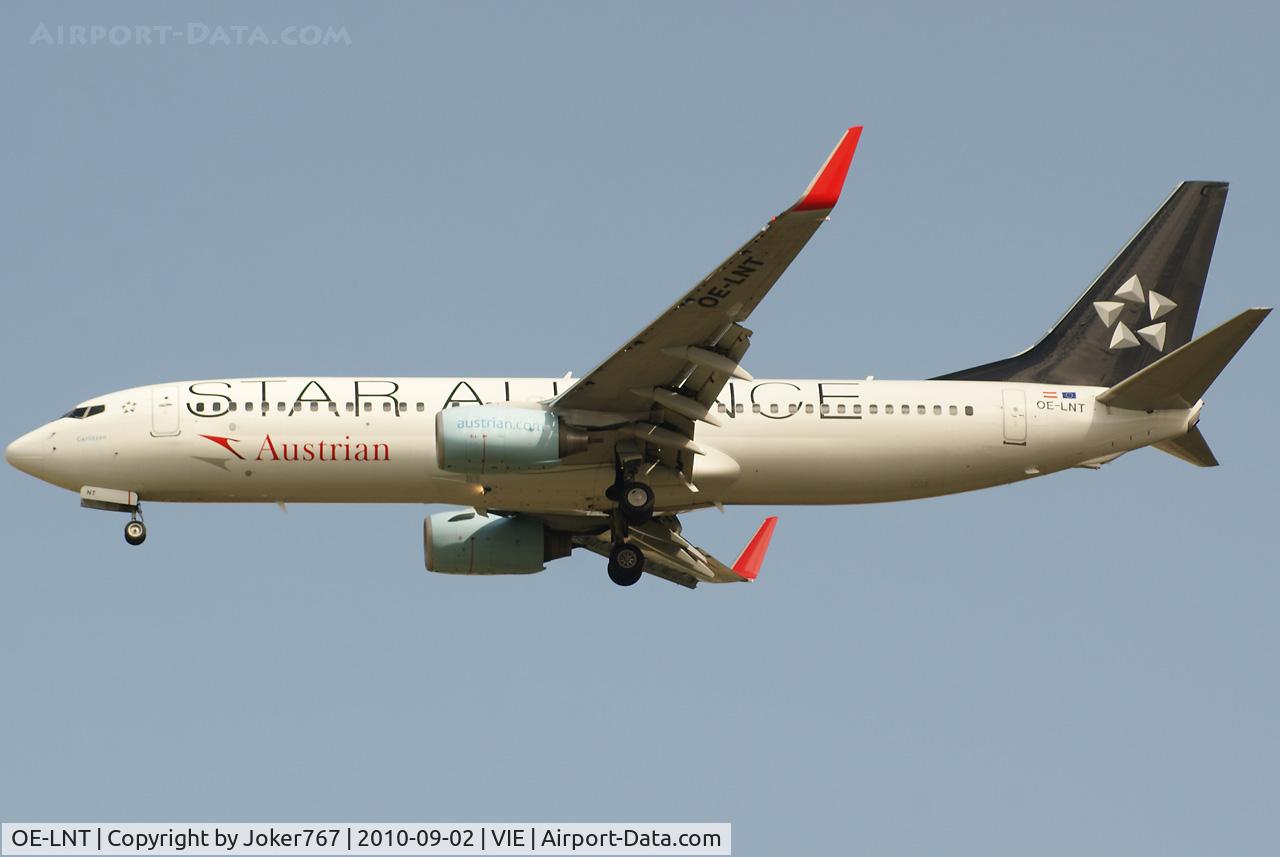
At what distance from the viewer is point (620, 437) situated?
1647 inches

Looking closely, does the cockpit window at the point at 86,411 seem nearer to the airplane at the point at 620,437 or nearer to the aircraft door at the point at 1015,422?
the airplane at the point at 620,437

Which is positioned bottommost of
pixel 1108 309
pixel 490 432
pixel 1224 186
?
pixel 490 432

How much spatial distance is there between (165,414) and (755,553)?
1508cm

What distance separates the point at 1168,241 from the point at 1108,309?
2383 millimetres

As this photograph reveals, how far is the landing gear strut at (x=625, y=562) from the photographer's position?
43.8 metres

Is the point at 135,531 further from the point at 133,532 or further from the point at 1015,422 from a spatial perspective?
A: the point at 1015,422

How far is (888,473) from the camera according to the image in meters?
43.8

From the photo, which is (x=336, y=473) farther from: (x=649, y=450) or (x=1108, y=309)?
(x=1108, y=309)

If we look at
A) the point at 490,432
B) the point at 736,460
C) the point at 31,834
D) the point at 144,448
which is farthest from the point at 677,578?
the point at 31,834

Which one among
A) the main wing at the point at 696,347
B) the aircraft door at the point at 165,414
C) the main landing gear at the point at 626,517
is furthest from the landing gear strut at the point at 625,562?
the aircraft door at the point at 165,414

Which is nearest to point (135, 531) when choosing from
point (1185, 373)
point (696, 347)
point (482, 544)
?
point (482, 544)

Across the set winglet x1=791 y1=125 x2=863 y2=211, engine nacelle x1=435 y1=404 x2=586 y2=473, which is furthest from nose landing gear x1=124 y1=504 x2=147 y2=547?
winglet x1=791 y1=125 x2=863 y2=211

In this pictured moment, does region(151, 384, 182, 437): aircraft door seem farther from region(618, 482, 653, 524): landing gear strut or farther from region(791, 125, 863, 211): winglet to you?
region(791, 125, 863, 211): winglet

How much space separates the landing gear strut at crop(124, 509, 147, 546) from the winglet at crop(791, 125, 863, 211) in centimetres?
1761
